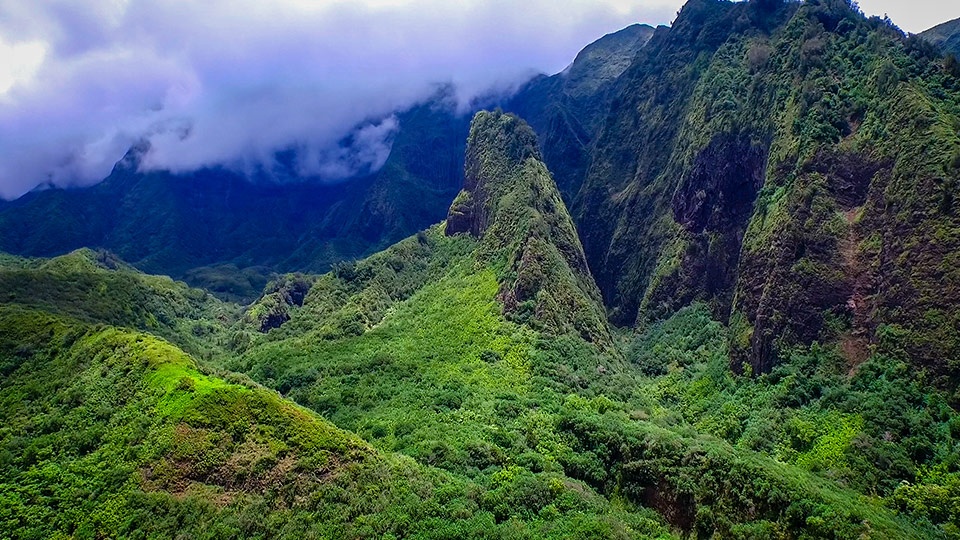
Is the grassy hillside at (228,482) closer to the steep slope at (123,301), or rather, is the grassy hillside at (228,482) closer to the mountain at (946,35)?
the steep slope at (123,301)

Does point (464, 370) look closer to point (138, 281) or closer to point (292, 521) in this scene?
point (292, 521)

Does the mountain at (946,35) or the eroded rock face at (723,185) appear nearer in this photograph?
the eroded rock face at (723,185)

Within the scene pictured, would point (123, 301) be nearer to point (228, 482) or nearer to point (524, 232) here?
point (524, 232)

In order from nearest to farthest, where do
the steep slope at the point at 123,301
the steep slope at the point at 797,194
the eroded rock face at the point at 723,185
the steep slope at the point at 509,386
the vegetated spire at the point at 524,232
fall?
the steep slope at the point at 509,386
the steep slope at the point at 797,194
the vegetated spire at the point at 524,232
the steep slope at the point at 123,301
the eroded rock face at the point at 723,185

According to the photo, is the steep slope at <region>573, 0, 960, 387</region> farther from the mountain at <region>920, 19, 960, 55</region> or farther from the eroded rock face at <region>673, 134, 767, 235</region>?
the mountain at <region>920, 19, 960, 55</region>

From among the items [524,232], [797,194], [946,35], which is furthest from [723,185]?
[946,35]

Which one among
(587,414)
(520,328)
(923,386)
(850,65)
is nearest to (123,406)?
(587,414)

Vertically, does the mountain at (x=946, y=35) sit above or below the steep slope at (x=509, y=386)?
above

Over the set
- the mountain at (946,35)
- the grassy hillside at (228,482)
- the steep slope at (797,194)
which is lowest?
the grassy hillside at (228,482)

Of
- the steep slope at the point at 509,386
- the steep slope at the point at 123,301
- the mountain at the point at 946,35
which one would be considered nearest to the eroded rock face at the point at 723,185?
the steep slope at the point at 509,386
